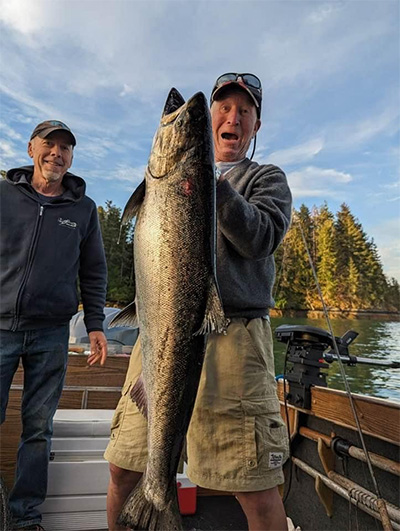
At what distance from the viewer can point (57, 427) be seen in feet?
10.7

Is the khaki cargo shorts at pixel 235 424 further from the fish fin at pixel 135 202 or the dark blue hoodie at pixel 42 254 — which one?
the dark blue hoodie at pixel 42 254

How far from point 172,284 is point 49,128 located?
7.94 ft

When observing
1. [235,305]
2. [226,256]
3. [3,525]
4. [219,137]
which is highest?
[219,137]

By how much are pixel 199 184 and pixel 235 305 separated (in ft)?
2.57

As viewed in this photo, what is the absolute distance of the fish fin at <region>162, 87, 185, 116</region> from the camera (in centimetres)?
164

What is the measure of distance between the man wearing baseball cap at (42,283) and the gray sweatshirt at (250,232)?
1587mm

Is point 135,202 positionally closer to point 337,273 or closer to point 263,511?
point 263,511

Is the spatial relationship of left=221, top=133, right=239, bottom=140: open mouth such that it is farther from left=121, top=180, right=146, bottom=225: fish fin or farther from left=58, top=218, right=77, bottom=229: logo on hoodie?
left=58, top=218, right=77, bottom=229: logo on hoodie

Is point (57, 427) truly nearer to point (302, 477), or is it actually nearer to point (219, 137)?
point (302, 477)

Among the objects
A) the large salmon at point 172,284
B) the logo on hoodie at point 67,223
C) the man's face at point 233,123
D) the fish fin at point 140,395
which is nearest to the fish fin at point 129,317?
the large salmon at point 172,284

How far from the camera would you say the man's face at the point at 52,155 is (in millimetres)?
3260

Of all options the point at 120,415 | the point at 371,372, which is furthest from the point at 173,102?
the point at 371,372

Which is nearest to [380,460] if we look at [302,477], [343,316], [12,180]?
[302,477]

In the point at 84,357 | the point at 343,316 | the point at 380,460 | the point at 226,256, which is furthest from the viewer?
the point at 343,316
